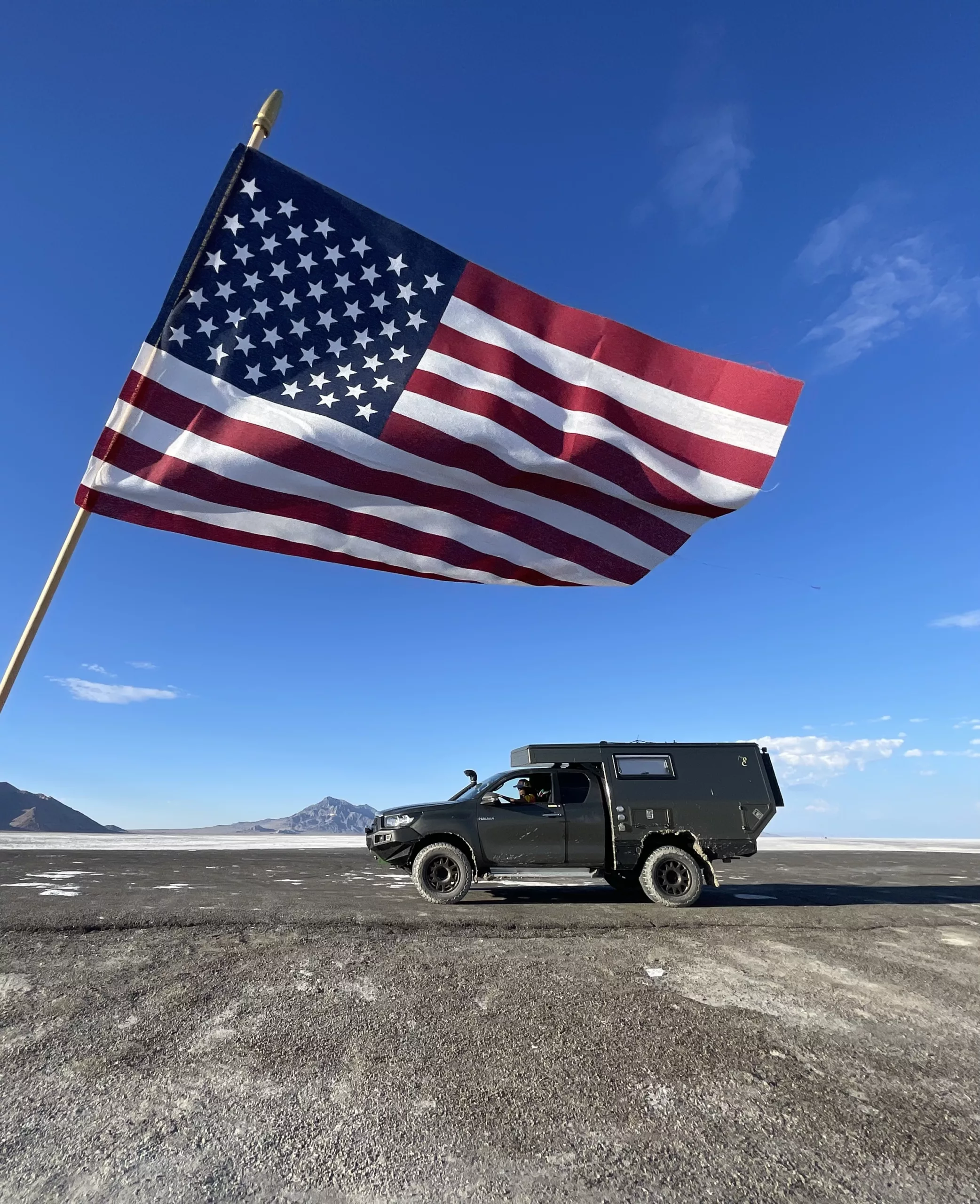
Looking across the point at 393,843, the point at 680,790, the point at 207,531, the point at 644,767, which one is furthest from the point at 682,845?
the point at 207,531

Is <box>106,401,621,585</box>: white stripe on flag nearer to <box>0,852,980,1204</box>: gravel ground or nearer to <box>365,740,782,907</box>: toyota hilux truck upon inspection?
<box>0,852,980,1204</box>: gravel ground

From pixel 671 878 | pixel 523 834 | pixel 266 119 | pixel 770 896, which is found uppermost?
pixel 266 119

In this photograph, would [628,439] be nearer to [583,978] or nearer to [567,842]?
[583,978]

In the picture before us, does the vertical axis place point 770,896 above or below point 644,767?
below

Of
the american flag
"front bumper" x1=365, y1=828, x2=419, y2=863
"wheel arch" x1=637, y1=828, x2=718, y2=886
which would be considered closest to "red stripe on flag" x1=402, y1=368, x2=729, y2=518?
the american flag

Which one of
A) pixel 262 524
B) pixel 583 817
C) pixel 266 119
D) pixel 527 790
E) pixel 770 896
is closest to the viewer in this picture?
pixel 266 119

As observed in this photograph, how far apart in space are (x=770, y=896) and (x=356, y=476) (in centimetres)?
1008

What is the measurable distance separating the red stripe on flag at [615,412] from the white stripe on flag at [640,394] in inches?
1.7

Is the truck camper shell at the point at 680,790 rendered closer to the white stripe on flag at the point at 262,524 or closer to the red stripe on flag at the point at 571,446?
the white stripe on flag at the point at 262,524

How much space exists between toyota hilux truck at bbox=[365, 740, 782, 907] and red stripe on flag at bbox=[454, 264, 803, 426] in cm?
625

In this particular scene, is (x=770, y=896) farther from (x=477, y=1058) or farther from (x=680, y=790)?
(x=477, y=1058)

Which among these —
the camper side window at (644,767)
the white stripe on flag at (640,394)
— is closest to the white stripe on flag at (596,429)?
the white stripe on flag at (640,394)

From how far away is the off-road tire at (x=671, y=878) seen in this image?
967cm

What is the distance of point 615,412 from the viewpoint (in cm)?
593
